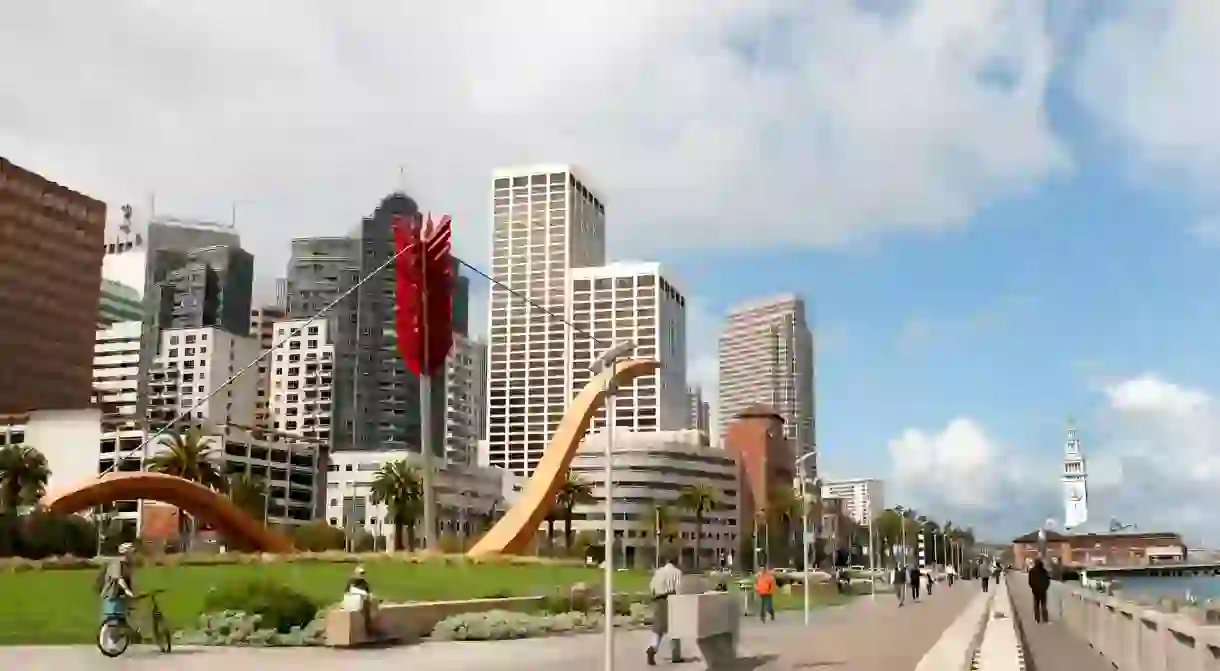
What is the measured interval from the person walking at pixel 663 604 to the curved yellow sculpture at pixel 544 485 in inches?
1127

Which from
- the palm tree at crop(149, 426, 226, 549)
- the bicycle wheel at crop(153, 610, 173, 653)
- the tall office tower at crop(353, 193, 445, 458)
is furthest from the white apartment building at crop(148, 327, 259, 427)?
the bicycle wheel at crop(153, 610, 173, 653)

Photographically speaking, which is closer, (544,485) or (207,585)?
(207,585)

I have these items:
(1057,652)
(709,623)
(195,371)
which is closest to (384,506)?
(195,371)

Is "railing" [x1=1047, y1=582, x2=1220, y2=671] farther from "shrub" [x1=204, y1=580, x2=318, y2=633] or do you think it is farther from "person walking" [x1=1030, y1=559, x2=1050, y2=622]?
"shrub" [x1=204, y1=580, x2=318, y2=633]

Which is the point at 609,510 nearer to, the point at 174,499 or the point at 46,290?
the point at 174,499

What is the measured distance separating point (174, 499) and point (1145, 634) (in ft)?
153

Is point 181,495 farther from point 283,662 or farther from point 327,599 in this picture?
point 283,662

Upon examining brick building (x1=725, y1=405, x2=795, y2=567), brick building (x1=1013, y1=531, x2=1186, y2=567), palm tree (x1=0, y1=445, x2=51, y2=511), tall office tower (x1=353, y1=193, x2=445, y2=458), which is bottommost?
brick building (x1=1013, y1=531, x2=1186, y2=567)

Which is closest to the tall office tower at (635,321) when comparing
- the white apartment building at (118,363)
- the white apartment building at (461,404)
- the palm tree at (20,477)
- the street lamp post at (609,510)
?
the white apartment building at (461,404)

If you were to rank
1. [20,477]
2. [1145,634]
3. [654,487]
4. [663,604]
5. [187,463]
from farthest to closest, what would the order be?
[654,487]
[20,477]
[187,463]
[663,604]
[1145,634]

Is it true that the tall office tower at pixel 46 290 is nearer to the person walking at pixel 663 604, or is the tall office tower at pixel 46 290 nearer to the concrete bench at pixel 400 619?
the concrete bench at pixel 400 619

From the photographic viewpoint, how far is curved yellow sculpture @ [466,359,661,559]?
49188mm

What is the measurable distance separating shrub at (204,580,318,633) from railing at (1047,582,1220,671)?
14811mm

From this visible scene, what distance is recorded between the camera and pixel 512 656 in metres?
19.5
